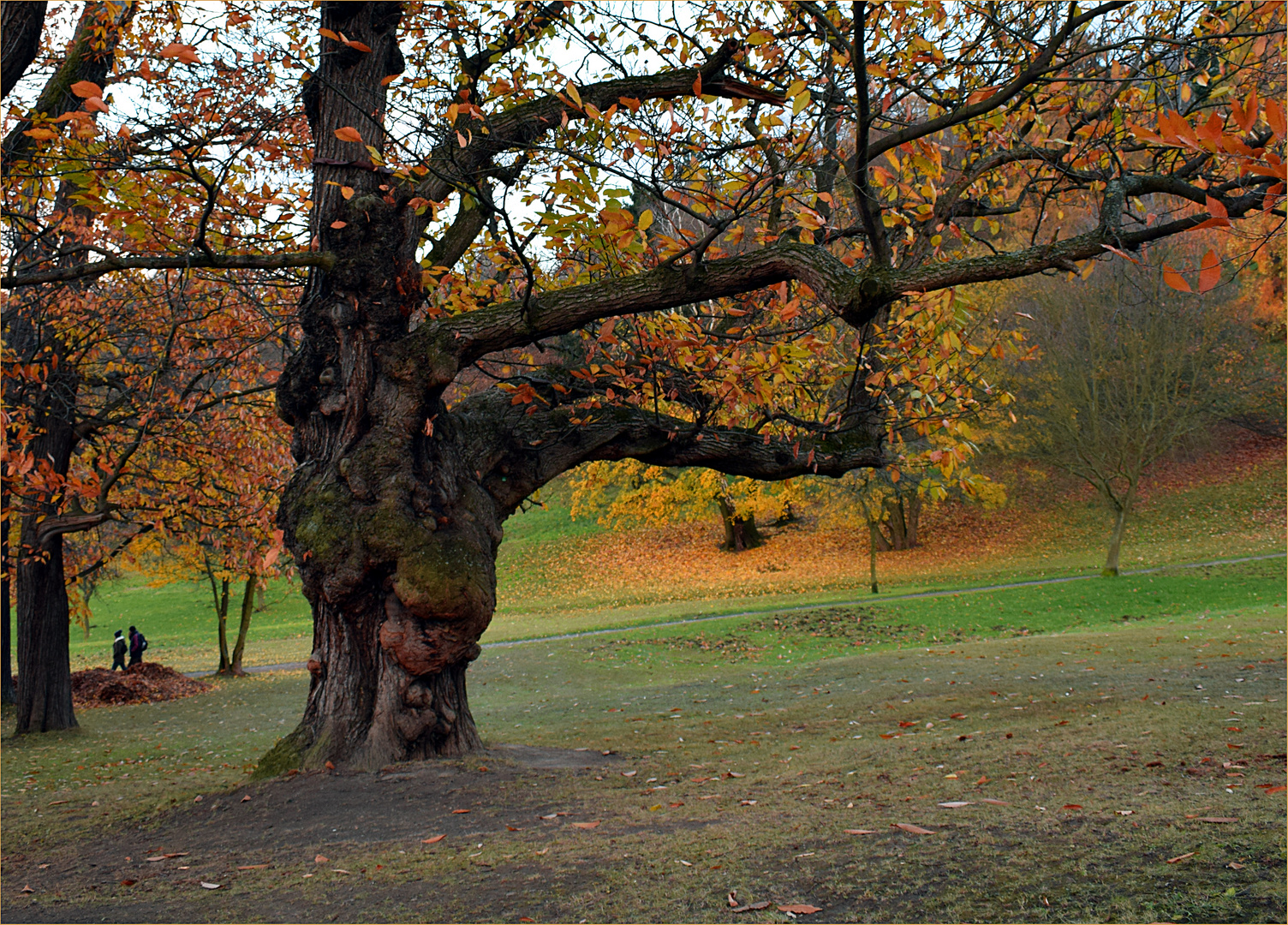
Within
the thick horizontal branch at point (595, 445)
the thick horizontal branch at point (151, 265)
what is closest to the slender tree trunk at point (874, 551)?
the thick horizontal branch at point (595, 445)

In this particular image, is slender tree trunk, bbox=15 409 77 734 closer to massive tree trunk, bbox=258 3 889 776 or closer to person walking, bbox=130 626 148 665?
massive tree trunk, bbox=258 3 889 776

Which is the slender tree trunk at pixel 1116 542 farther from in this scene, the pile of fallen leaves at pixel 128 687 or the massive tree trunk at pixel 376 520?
the pile of fallen leaves at pixel 128 687

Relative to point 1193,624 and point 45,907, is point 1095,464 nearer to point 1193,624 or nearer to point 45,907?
point 1193,624

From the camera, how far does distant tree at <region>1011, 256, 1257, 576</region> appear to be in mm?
25094

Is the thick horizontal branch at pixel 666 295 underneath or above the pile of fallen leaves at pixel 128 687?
above

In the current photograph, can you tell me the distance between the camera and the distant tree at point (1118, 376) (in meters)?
25.1

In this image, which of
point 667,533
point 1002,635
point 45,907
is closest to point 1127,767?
point 45,907

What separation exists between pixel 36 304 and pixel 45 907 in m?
8.56

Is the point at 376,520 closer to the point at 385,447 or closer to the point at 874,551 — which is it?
the point at 385,447

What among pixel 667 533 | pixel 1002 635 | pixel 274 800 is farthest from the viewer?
pixel 667 533

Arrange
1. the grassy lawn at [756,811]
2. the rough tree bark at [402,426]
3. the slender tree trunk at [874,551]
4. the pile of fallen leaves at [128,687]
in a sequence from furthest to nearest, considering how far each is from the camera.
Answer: the slender tree trunk at [874,551] → the pile of fallen leaves at [128,687] → the rough tree bark at [402,426] → the grassy lawn at [756,811]

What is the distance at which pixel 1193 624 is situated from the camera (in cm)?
1709

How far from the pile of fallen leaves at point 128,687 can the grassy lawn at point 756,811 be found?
17.1 feet

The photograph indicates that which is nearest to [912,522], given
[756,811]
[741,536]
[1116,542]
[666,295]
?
[741,536]
